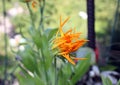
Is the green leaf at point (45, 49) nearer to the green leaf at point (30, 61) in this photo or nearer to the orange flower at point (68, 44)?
the orange flower at point (68, 44)

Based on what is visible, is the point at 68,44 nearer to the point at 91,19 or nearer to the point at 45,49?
the point at 45,49

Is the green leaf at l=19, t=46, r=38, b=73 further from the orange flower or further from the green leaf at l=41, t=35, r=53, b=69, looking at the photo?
the orange flower

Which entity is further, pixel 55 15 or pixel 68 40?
pixel 55 15

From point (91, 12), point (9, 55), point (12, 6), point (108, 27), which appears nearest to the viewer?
point (91, 12)

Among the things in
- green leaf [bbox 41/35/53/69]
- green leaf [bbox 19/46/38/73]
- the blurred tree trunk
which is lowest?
green leaf [bbox 19/46/38/73]

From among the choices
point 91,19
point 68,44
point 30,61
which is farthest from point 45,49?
point 91,19

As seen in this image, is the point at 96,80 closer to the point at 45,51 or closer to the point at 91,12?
the point at 91,12

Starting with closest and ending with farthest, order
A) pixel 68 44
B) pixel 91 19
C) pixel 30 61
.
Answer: pixel 68 44 < pixel 30 61 < pixel 91 19

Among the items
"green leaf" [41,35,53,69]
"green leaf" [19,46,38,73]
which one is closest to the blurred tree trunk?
"green leaf" [19,46,38,73]

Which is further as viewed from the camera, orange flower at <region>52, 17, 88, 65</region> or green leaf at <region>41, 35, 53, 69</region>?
green leaf at <region>41, 35, 53, 69</region>

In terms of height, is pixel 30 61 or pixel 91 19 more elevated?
pixel 91 19

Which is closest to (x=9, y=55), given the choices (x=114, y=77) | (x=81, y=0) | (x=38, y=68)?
(x=81, y=0)
